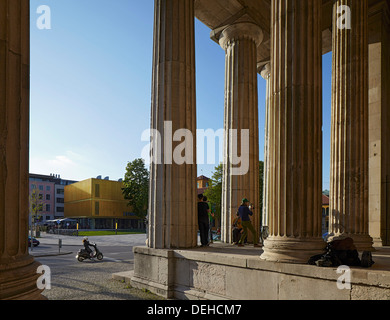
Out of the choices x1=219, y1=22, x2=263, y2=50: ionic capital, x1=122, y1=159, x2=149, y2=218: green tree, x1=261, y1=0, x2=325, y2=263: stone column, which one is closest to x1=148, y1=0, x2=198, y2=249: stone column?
x1=261, y1=0, x2=325, y2=263: stone column

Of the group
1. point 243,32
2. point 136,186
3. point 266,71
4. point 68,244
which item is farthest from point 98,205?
point 243,32

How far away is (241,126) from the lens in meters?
16.9

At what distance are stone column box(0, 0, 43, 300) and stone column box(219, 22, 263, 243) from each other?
1270cm

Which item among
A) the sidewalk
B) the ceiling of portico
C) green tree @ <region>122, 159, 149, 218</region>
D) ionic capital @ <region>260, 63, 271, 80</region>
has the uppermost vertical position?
the ceiling of portico

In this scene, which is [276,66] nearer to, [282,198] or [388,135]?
[282,198]

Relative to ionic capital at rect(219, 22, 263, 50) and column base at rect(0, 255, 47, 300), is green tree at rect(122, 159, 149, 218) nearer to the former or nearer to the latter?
ionic capital at rect(219, 22, 263, 50)

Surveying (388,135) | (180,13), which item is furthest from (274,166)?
(388,135)

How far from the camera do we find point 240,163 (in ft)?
55.3

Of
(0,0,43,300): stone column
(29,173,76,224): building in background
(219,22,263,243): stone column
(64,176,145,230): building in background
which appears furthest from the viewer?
(29,173,76,224): building in background

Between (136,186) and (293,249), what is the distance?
67.2 meters

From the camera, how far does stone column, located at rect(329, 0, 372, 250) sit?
1162cm

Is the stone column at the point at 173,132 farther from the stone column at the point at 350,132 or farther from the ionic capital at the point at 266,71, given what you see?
the ionic capital at the point at 266,71

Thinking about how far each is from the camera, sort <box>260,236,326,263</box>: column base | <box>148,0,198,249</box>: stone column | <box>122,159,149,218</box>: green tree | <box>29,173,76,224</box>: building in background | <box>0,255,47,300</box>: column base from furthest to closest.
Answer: <box>29,173,76,224</box>: building in background < <box>122,159,149,218</box>: green tree < <box>148,0,198,249</box>: stone column < <box>260,236,326,263</box>: column base < <box>0,255,47,300</box>: column base

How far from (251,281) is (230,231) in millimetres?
7859
